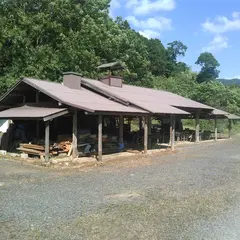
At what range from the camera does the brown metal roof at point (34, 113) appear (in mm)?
14550

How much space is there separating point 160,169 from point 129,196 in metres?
4.77

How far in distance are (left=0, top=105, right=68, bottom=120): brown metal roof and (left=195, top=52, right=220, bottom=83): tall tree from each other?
86677 millimetres

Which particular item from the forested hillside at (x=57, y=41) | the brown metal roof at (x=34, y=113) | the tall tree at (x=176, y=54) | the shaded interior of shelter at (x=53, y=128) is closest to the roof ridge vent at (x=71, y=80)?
the shaded interior of shelter at (x=53, y=128)

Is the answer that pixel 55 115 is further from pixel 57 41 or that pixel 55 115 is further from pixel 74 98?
pixel 57 41

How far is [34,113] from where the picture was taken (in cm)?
1536

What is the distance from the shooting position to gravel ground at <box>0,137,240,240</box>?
6.02 meters

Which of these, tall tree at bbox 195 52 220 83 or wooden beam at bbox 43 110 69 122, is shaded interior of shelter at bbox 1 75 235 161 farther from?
tall tree at bbox 195 52 220 83

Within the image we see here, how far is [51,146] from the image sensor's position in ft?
51.9

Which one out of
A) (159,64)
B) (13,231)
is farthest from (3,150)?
(159,64)

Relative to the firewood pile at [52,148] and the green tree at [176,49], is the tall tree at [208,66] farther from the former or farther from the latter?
the firewood pile at [52,148]

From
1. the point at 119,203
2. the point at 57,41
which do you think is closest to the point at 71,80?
the point at 119,203

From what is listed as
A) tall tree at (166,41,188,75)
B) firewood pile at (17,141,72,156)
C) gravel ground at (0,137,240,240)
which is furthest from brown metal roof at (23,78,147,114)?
tall tree at (166,41,188,75)

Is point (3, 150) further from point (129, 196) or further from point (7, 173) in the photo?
point (129, 196)

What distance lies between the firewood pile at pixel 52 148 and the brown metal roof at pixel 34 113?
1412mm
